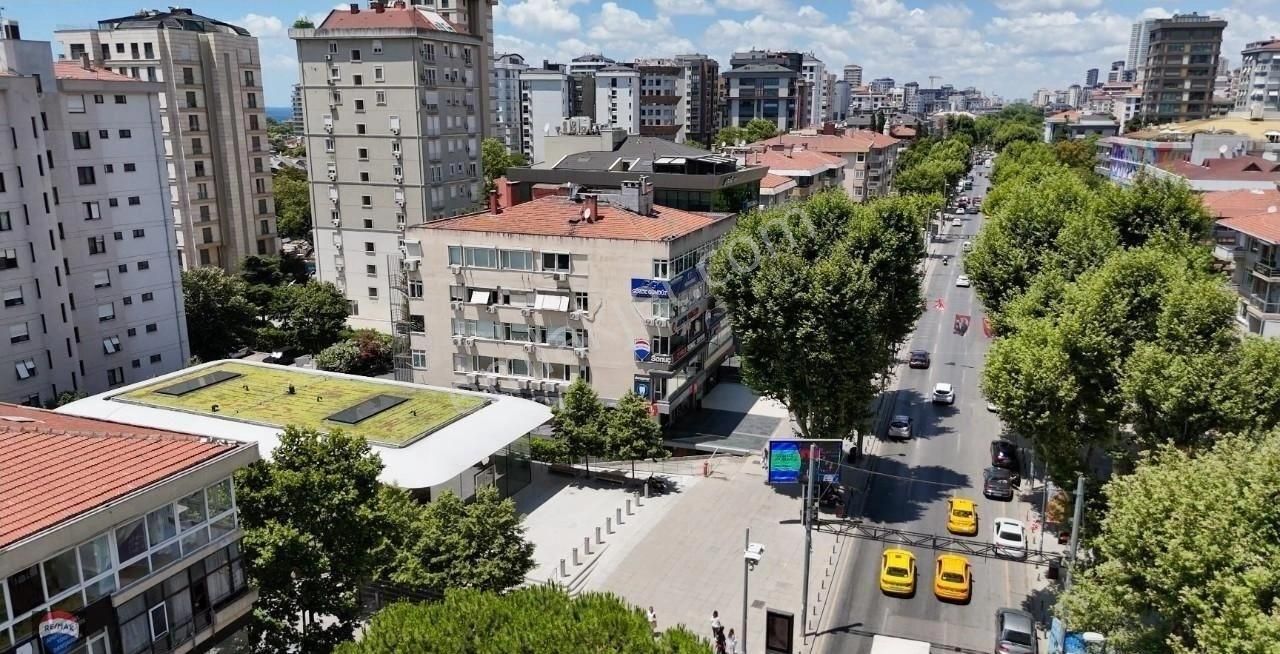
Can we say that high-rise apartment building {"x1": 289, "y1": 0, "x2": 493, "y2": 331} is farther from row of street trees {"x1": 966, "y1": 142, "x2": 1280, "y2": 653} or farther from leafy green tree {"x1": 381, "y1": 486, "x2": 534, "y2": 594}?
row of street trees {"x1": 966, "y1": 142, "x2": 1280, "y2": 653}

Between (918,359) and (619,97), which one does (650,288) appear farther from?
(619,97)

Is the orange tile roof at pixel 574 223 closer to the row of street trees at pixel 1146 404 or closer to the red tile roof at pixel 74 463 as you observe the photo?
the row of street trees at pixel 1146 404

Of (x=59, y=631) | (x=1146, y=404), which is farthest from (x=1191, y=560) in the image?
(x=59, y=631)

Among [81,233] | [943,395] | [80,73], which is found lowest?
[943,395]

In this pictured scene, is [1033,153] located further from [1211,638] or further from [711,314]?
[1211,638]

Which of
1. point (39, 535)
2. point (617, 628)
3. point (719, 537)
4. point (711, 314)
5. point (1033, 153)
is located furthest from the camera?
point (1033, 153)

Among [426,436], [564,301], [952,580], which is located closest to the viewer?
[952,580]

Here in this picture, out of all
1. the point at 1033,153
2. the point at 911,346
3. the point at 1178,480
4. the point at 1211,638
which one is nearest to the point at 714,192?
the point at 911,346
